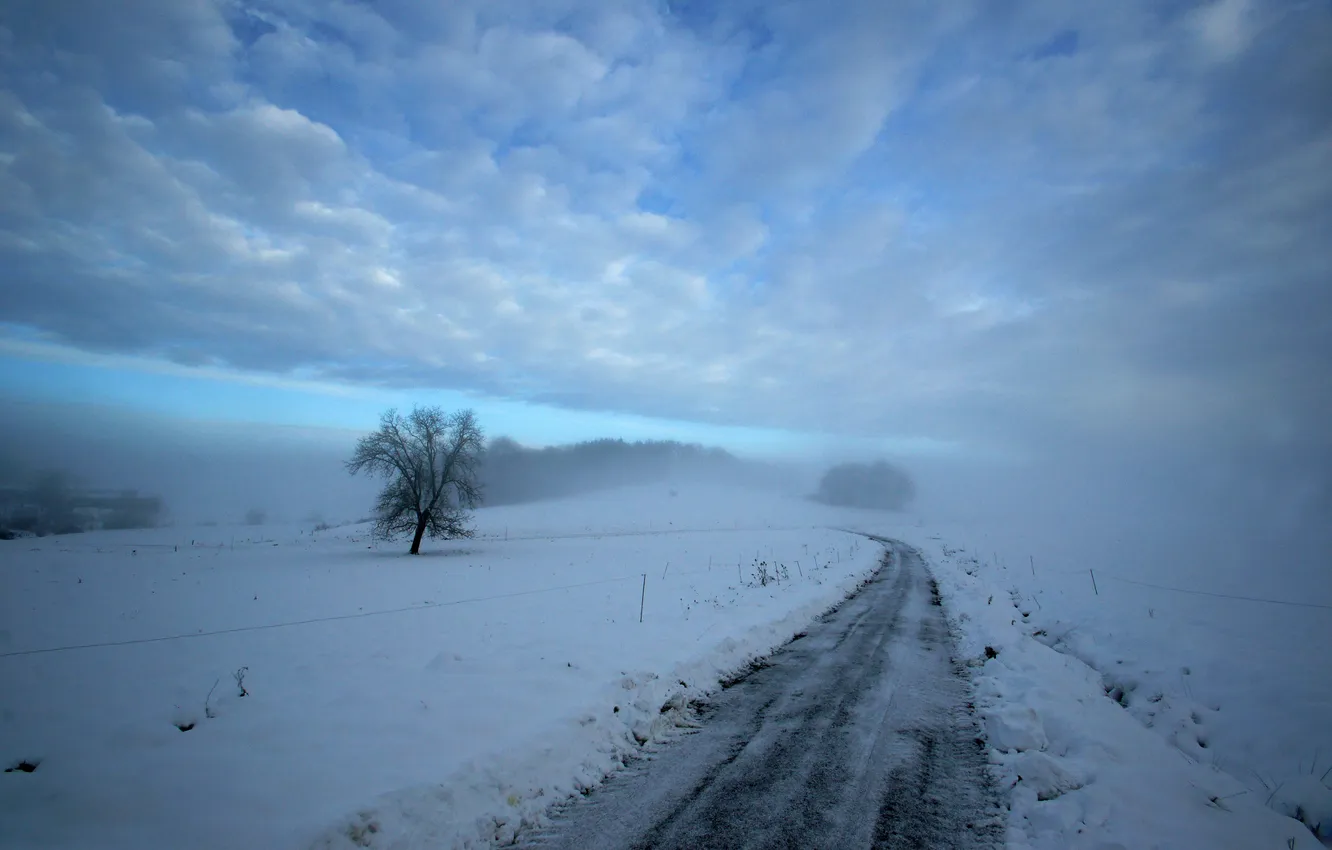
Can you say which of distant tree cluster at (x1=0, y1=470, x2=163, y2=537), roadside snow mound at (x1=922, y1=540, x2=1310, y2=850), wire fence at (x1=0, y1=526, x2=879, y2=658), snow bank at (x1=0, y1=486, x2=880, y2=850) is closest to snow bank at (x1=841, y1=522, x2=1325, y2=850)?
roadside snow mound at (x1=922, y1=540, x2=1310, y2=850)

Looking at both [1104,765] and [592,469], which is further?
[592,469]

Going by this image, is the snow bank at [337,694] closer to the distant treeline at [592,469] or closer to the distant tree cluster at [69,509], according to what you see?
the distant tree cluster at [69,509]

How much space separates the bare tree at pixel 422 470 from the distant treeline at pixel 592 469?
54.9m

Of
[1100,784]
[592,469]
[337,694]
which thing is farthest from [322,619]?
[592,469]

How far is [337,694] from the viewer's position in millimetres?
8031

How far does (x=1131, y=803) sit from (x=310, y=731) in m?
9.75

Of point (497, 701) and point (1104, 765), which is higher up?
point (1104, 765)

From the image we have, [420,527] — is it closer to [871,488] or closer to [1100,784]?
[1100,784]

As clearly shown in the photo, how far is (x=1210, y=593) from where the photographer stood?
19734mm

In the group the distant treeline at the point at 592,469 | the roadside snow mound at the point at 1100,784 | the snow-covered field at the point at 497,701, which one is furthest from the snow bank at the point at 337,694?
the distant treeline at the point at 592,469

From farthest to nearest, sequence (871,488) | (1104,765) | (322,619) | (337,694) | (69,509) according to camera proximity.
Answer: (871,488)
(69,509)
(322,619)
(337,694)
(1104,765)

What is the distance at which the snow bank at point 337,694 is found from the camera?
4781 mm

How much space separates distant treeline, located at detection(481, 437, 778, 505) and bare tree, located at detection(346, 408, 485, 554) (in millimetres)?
54931

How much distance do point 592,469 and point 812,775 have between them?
122120mm
